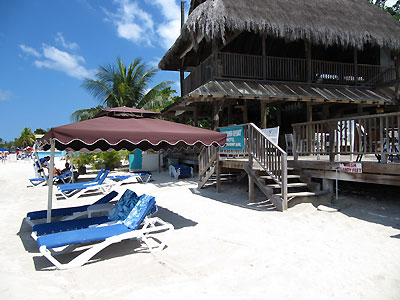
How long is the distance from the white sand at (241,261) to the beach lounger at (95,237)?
5.3 inches

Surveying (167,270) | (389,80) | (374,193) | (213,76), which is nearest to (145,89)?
(213,76)

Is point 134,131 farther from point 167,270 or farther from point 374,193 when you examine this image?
point 374,193

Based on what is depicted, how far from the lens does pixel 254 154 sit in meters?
Answer: 7.55

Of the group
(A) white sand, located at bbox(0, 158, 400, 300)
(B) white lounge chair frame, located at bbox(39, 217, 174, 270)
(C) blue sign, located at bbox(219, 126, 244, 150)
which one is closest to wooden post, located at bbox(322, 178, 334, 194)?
(A) white sand, located at bbox(0, 158, 400, 300)

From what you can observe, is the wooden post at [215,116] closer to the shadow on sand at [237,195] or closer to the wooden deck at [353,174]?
the shadow on sand at [237,195]

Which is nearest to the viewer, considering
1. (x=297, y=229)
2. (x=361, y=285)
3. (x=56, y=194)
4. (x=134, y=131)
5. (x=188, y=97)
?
(x=361, y=285)

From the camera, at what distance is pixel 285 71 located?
1327cm

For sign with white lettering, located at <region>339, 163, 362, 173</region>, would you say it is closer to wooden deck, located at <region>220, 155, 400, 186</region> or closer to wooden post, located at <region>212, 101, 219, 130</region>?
wooden deck, located at <region>220, 155, 400, 186</region>

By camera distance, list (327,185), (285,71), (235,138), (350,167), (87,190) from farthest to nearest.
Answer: (285,71), (87,190), (235,138), (327,185), (350,167)

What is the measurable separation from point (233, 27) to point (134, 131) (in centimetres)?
799

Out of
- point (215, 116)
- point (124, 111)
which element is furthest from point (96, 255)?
point (215, 116)

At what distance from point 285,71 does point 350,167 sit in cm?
801

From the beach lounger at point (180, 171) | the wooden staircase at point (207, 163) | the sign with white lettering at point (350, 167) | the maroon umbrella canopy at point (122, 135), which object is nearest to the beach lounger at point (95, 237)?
the maroon umbrella canopy at point (122, 135)

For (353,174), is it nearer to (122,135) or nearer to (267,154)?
(267,154)
